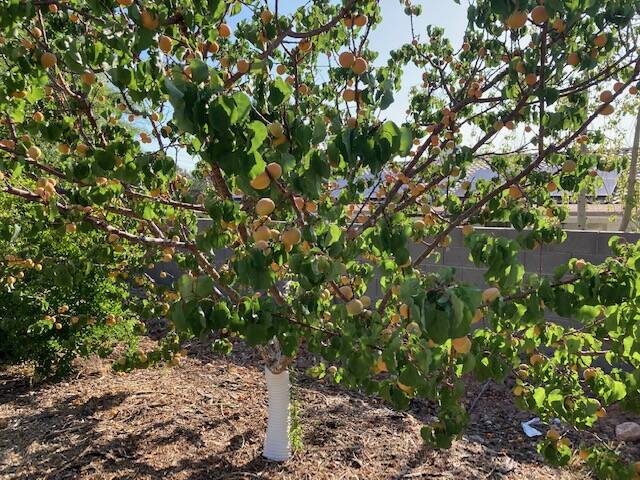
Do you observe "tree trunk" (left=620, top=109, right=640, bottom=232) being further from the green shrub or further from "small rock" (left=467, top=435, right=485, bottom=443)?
the green shrub

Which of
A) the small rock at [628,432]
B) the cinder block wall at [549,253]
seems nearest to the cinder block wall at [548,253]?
the cinder block wall at [549,253]

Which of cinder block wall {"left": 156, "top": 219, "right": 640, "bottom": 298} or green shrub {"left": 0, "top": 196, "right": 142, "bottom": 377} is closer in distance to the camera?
green shrub {"left": 0, "top": 196, "right": 142, "bottom": 377}

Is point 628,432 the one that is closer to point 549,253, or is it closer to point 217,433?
point 549,253

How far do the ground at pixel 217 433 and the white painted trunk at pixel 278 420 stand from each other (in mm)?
72

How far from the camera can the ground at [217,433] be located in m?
2.94

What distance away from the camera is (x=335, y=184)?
9.85 feet

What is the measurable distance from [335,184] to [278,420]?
4.90ft

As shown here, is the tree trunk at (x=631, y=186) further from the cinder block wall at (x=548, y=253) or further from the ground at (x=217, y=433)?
the ground at (x=217, y=433)

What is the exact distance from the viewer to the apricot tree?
122cm

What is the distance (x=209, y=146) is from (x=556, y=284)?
1108mm

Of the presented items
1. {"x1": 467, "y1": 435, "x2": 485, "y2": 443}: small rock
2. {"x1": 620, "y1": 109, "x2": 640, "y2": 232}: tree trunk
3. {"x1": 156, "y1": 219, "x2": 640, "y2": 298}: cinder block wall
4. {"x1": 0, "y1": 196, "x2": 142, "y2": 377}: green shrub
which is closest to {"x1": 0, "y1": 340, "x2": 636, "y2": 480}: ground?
{"x1": 467, "y1": 435, "x2": 485, "y2": 443}: small rock

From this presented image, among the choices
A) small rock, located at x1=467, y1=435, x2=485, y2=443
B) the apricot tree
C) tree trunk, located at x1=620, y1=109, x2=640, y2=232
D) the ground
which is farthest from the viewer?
tree trunk, located at x1=620, y1=109, x2=640, y2=232

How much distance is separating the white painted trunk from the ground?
0.24 feet

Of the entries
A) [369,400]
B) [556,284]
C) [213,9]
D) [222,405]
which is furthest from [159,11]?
[369,400]
